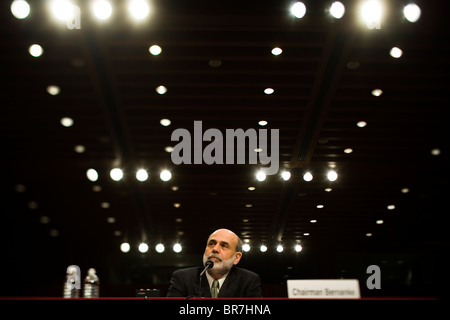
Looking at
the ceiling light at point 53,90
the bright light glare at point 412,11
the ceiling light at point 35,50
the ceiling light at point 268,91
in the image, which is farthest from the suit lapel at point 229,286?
the ceiling light at point 53,90

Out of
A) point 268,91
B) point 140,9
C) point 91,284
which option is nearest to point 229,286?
point 91,284

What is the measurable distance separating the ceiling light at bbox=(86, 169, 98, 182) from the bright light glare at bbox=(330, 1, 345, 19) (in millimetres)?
5912

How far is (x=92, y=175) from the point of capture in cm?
959

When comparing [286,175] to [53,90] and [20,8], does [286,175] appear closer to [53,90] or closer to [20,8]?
[53,90]

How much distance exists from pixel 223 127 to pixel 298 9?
3152mm

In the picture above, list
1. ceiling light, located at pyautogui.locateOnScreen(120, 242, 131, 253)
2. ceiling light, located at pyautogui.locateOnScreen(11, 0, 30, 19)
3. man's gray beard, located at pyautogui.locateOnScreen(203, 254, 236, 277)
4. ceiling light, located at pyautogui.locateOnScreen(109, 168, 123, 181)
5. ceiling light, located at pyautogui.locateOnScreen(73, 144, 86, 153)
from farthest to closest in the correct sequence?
ceiling light, located at pyautogui.locateOnScreen(120, 242, 131, 253) < ceiling light, located at pyautogui.locateOnScreen(109, 168, 123, 181) < ceiling light, located at pyautogui.locateOnScreen(73, 144, 86, 153) < ceiling light, located at pyautogui.locateOnScreen(11, 0, 30, 19) < man's gray beard, located at pyautogui.locateOnScreen(203, 254, 236, 277)

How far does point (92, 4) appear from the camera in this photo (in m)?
5.75

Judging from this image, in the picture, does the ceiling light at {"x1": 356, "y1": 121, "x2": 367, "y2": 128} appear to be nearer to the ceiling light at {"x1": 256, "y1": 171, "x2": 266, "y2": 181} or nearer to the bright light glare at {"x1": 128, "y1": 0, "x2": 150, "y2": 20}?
the ceiling light at {"x1": 256, "y1": 171, "x2": 266, "y2": 181}

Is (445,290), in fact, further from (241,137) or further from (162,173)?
(162,173)

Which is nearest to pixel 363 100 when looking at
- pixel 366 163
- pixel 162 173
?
pixel 366 163

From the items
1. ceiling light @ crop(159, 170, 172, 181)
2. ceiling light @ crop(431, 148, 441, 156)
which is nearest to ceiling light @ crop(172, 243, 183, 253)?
ceiling light @ crop(159, 170, 172, 181)

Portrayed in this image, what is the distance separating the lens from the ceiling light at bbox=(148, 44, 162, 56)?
21.2ft

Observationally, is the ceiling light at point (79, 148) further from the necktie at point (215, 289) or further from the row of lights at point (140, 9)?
the necktie at point (215, 289)
